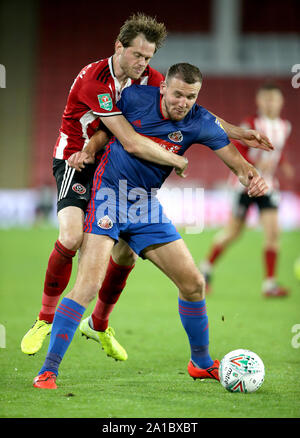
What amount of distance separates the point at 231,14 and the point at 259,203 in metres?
16.4

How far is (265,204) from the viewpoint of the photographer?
27.8ft

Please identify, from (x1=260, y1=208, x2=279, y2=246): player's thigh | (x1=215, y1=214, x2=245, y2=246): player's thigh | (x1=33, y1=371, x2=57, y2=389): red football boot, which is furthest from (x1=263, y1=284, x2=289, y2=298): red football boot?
(x1=33, y1=371, x2=57, y2=389): red football boot

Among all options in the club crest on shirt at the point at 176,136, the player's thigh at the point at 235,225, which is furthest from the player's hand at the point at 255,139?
the player's thigh at the point at 235,225

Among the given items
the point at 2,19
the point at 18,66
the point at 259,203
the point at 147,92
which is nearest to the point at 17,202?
the point at 18,66

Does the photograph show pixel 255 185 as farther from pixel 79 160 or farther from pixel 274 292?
pixel 274 292

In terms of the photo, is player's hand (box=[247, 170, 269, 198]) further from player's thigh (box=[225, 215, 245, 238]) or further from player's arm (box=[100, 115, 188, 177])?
player's thigh (box=[225, 215, 245, 238])

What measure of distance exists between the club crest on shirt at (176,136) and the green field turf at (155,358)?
5.15 feet

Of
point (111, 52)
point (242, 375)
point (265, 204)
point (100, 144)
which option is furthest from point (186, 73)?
point (111, 52)

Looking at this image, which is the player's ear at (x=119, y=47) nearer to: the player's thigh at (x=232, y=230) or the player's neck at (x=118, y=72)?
the player's neck at (x=118, y=72)

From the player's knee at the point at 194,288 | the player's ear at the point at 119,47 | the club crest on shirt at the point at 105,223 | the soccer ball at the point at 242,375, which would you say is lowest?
the soccer ball at the point at 242,375

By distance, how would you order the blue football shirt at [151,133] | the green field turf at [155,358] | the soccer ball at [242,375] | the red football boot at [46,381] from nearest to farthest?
the green field turf at [155,358] → the red football boot at [46,381] → the soccer ball at [242,375] → the blue football shirt at [151,133]

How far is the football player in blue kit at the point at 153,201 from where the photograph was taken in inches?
164

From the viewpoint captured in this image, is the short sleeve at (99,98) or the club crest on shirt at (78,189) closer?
the short sleeve at (99,98)

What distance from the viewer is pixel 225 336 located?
6.00 metres
